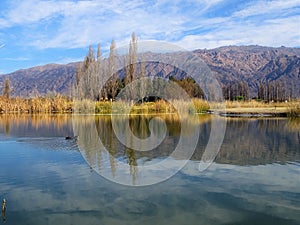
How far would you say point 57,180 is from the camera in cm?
526

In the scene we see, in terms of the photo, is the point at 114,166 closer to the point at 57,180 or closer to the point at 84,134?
the point at 57,180

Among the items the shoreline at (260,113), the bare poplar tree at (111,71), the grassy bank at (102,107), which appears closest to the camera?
the shoreline at (260,113)

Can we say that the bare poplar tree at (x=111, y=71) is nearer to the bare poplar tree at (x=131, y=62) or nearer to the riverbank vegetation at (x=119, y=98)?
the riverbank vegetation at (x=119, y=98)

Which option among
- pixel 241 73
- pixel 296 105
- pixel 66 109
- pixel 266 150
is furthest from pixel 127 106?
pixel 241 73

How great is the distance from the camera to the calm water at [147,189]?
3.70 metres

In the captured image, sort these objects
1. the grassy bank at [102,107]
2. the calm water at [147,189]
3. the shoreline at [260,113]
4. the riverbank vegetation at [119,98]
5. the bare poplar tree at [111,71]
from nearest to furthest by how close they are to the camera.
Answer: the calm water at [147,189]
the shoreline at [260,113]
the grassy bank at [102,107]
the riverbank vegetation at [119,98]
the bare poplar tree at [111,71]

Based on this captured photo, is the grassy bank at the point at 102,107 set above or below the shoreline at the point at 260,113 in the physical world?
above

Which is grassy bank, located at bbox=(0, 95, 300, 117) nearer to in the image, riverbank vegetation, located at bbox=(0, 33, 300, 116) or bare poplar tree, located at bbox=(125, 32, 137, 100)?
riverbank vegetation, located at bbox=(0, 33, 300, 116)

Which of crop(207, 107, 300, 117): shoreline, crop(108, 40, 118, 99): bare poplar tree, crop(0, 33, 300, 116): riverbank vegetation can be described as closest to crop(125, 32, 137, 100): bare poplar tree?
crop(0, 33, 300, 116): riverbank vegetation

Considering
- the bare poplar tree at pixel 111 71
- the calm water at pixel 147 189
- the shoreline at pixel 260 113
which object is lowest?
the calm water at pixel 147 189

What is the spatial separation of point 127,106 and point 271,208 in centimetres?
2190

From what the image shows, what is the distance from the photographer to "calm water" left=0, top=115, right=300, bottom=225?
146 inches

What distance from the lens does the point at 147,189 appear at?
4.82 meters

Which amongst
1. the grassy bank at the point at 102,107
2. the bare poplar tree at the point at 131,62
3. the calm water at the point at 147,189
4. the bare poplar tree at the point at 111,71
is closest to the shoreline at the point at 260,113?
the grassy bank at the point at 102,107
